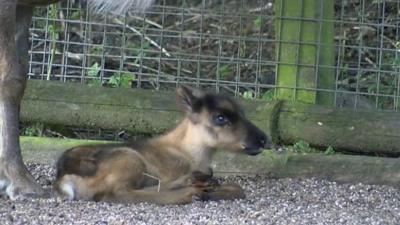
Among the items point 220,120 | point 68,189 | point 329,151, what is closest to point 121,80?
point 329,151

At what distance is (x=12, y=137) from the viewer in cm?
536

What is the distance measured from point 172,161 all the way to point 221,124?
279 mm

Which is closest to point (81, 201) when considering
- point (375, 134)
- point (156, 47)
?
point (375, 134)

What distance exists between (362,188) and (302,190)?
1.08 feet

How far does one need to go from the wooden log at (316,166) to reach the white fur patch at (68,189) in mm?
1058

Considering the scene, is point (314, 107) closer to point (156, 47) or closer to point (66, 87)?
point (66, 87)

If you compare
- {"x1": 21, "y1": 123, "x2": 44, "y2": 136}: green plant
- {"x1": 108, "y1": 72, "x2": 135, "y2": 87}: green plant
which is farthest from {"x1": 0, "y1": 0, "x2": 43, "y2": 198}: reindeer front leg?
{"x1": 108, "y1": 72, "x2": 135, "y2": 87}: green plant

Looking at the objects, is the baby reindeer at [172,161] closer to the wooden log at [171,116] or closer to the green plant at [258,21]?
the wooden log at [171,116]

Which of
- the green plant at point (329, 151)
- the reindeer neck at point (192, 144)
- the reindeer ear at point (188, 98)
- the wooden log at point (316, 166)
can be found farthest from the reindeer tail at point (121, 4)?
the green plant at point (329, 151)

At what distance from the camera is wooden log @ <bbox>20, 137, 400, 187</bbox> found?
6.10 m

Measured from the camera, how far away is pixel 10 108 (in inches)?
211

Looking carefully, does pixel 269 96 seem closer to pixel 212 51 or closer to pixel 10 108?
pixel 212 51

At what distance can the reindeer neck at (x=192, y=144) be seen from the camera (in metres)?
5.50

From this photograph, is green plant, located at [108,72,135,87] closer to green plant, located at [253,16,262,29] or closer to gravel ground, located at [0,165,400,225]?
green plant, located at [253,16,262,29]
